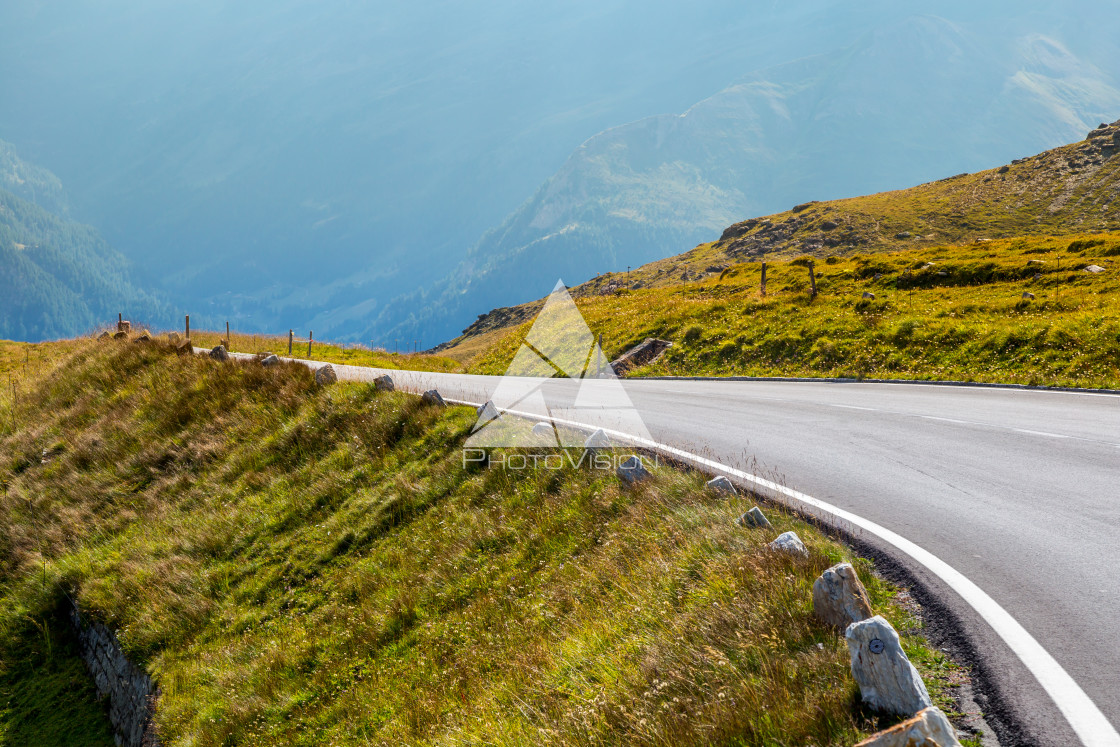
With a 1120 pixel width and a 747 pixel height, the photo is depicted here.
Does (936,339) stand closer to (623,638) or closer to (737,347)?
(737,347)

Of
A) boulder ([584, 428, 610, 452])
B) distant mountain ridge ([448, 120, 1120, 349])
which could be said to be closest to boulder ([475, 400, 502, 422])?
boulder ([584, 428, 610, 452])

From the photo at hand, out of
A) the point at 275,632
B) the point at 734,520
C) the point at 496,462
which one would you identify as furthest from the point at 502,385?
the point at 734,520

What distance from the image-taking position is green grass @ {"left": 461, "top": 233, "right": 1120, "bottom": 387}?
57.6ft

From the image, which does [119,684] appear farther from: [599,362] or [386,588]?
[599,362]

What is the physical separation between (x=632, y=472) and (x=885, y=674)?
492cm

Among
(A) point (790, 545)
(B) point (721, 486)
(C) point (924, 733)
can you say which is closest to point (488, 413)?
(B) point (721, 486)

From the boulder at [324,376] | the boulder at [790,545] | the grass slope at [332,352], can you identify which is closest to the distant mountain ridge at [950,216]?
the grass slope at [332,352]

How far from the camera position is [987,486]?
24.8 feet

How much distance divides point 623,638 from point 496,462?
212 inches

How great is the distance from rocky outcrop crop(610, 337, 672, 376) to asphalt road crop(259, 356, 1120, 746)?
11537mm

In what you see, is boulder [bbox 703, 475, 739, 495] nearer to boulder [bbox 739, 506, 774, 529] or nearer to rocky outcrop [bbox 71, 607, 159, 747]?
boulder [bbox 739, 506, 774, 529]

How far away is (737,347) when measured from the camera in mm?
25172

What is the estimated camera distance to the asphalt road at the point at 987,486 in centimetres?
410

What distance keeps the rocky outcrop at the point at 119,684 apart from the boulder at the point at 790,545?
8.93 m
